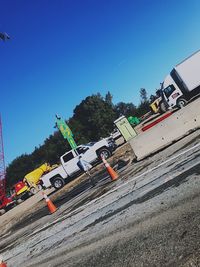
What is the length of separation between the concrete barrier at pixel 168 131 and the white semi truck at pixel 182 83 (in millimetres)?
15787

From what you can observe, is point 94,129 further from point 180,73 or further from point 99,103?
point 180,73

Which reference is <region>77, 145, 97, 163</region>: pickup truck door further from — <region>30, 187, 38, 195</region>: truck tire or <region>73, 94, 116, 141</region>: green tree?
<region>73, 94, 116, 141</region>: green tree

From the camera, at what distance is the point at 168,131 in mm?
14992

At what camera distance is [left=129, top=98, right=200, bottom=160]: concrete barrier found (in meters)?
14.6

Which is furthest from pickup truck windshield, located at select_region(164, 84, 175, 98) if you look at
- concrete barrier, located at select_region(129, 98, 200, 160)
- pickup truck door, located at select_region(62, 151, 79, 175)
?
concrete barrier, located at select_region(129, 98, 200, 160)

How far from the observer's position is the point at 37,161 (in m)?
97.1

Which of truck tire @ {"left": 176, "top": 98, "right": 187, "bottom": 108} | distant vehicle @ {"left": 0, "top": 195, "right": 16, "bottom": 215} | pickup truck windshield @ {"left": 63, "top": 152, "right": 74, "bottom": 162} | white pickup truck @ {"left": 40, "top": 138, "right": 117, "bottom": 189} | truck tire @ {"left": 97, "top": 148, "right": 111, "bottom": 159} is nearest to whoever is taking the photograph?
truck tire @ {"left": 97, "top": 148, "right": 111, "bottom": 159}

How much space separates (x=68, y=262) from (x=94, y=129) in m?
68.3

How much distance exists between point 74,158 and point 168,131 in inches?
570


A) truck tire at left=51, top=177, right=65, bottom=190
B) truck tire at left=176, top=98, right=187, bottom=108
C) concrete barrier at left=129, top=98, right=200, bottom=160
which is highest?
truck tire at left=176, top=98, right=187, bottom=108

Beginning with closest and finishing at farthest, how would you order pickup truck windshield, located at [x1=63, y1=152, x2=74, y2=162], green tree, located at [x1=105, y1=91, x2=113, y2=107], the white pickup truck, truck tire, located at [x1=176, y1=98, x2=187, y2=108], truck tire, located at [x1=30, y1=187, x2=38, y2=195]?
the white pickup truck < pickup truck windshield, located at [x1=63, y1=152, x2=74, y2=162] < truck tire, located at [x1=176, y1=98, x2=187, y2=108] < truck tire, located at [x1=30, y1=187, x2=38, y2=195] < green tree, located at [x1=105, y1=91, x2=113, y2=107]

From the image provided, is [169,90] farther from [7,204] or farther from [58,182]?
[7,204]

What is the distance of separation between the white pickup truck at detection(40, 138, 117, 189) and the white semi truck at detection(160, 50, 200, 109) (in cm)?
715

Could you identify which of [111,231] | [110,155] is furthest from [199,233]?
[110,155]
